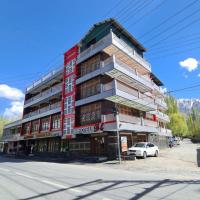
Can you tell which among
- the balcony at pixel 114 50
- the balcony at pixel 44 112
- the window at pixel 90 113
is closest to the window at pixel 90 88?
the window at pixel 90 113

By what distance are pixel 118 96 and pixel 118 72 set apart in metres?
3.59

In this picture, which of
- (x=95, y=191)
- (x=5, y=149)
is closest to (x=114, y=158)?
(x=95, y=191)

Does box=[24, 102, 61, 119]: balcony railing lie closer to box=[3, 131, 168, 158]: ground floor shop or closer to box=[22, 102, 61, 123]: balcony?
box=[22, 102, 61, 123]: balcony

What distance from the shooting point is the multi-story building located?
26.8 metres

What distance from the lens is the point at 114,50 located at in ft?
97.0

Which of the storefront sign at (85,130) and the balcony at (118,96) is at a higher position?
the balcony at (118,96)

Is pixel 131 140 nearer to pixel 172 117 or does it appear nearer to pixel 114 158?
pixel 114 158

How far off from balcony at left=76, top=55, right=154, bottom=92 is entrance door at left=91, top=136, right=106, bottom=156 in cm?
842

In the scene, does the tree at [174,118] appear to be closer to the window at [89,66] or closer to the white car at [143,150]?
the white car at [143,150]

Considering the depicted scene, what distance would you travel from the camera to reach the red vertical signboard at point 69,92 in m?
32.1

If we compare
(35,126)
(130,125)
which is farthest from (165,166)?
(35,126)

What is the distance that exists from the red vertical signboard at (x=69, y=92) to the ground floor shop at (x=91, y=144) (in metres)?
2.15

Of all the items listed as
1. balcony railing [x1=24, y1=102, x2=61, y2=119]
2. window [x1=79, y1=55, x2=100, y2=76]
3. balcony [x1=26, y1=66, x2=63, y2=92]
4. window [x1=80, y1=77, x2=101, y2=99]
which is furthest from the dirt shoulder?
balcony [x1=26, y1=66, x2=63, y2=92]

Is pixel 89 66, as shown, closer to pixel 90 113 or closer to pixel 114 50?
pixel 114 50
